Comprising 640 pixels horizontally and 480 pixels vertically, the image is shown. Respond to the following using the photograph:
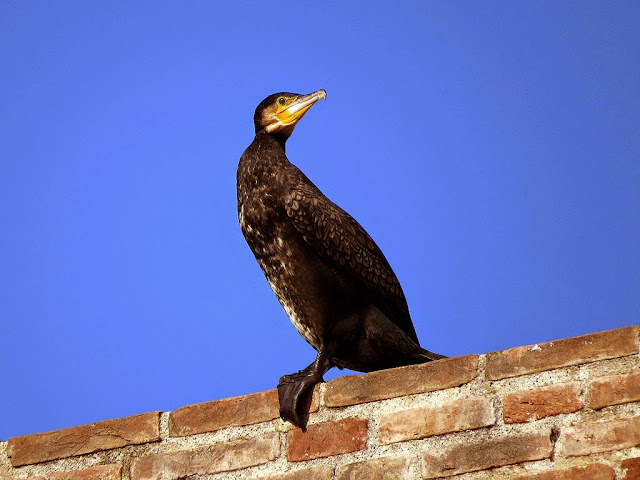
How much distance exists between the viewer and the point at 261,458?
3.01 metres

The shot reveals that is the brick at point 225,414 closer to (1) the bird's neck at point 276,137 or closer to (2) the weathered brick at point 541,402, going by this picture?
(2) the weathered brick at point 541,402

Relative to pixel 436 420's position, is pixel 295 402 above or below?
above

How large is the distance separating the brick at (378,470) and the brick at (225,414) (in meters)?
0.30

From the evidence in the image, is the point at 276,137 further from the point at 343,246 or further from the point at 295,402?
the point at 295,402

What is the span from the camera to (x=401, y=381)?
290cm

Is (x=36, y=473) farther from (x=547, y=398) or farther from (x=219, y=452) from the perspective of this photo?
(x=547, y=398)

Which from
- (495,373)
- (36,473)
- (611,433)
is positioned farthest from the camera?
(36,473)

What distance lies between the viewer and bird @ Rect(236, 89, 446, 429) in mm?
3820

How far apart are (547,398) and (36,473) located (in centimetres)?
165

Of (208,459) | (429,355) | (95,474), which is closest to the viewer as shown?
(208,459)

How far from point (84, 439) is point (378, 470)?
3.37ft

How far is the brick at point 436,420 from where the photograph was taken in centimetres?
274

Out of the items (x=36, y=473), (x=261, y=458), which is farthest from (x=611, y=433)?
(x=36, y=473)

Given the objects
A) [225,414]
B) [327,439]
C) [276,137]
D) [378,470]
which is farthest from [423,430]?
[276,137]
